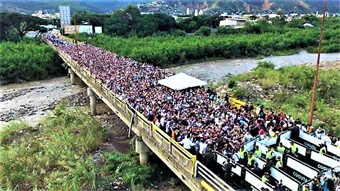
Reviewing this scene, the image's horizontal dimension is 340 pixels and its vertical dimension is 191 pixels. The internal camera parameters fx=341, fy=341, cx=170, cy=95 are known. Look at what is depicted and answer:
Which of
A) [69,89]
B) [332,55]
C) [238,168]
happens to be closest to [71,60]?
[69,89]

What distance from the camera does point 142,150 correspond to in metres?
15.8

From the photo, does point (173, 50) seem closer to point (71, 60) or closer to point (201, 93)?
point (71, 60)

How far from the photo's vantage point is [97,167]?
17.3 metres

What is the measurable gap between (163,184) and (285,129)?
6046mm

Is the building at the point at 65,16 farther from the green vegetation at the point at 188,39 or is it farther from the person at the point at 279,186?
the person at the point at 279,186

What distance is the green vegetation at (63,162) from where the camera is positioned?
51.1 ft

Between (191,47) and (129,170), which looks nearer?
(129,170)

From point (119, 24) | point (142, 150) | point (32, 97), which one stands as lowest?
point (32, 97)

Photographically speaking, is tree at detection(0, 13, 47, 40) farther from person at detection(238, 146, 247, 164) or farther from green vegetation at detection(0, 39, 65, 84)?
person at detection(238, 146, 247, 164)

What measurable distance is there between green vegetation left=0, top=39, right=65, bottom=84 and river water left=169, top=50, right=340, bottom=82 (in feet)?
52.2

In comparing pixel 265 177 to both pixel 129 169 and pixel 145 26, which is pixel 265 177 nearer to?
pixel 129 169

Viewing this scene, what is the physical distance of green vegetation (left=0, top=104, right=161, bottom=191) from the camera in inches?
613

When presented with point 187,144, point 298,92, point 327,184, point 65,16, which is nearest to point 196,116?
point 187,144

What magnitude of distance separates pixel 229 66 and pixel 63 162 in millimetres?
36147
